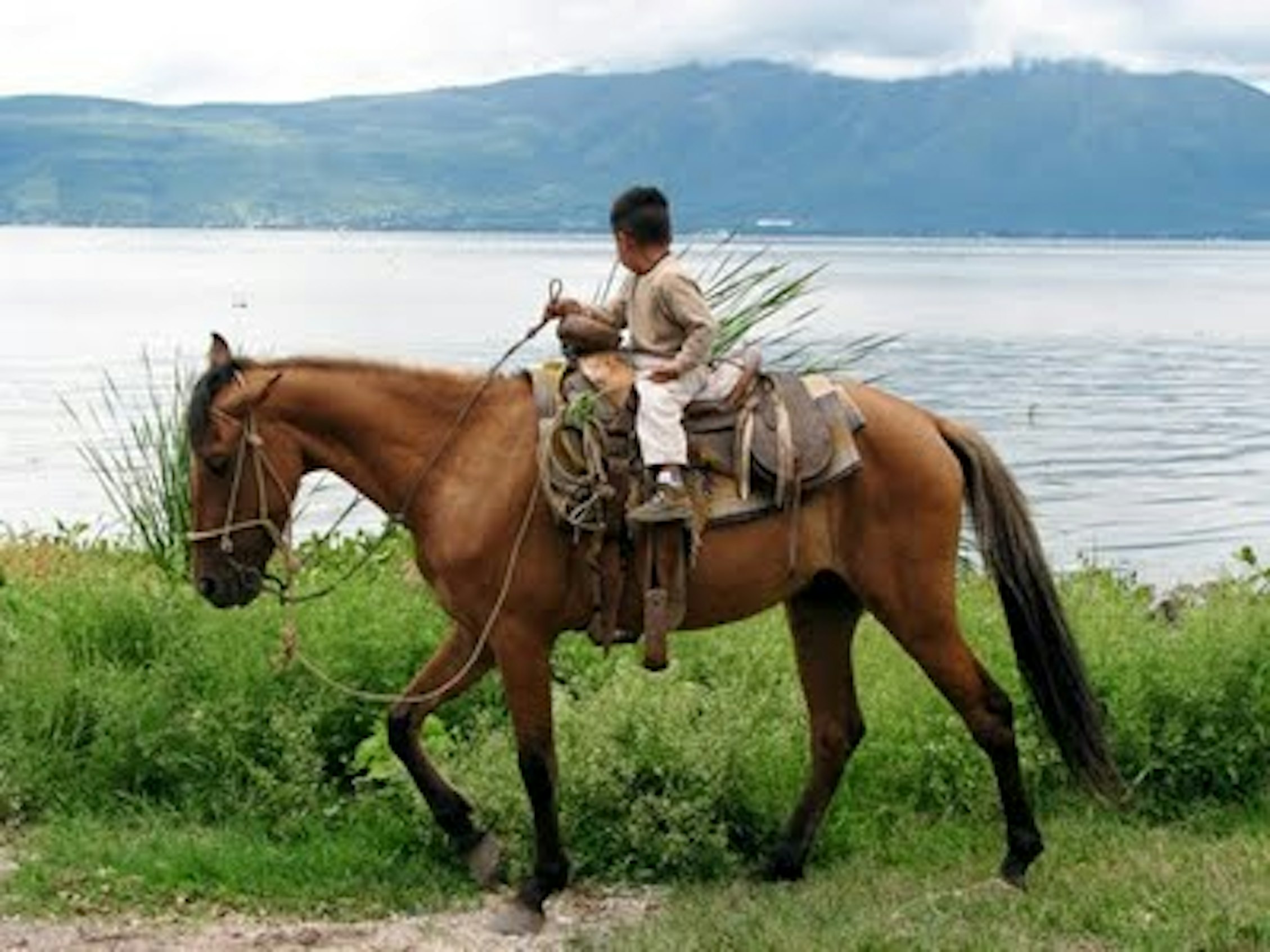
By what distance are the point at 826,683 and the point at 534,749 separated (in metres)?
1.40

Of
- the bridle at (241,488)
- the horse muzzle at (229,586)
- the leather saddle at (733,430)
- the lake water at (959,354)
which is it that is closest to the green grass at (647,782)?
the horse muzzle at (229,586)

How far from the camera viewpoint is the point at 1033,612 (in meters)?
8.10

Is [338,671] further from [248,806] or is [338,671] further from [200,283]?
[200,283]

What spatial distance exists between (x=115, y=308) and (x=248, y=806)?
77669 millimetres

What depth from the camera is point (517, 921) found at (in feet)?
24.0

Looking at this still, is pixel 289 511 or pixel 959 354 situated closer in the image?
pixel 289 511

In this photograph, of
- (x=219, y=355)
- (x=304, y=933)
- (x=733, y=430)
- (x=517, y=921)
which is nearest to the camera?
(x=304, y=933)

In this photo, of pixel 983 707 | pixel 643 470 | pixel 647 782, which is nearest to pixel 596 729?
pixel 647 782

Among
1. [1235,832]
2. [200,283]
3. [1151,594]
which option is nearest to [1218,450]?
[1151,594]

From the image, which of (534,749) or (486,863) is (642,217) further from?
(486,863)

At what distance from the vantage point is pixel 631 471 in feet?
24.4

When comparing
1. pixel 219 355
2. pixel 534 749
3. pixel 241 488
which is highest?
pixel 219 355

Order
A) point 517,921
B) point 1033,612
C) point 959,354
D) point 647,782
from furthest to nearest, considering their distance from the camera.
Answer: point 959,354 → point 647,782 → point 1033,612 → point 517,921

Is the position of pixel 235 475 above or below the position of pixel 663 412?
below
